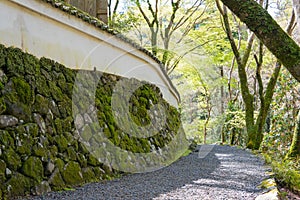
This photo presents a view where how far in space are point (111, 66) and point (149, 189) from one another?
94.9 inches

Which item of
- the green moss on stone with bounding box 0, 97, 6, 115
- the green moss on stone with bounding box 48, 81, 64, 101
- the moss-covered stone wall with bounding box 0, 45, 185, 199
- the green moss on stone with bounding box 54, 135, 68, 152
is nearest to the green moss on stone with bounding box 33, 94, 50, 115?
the moss-covered stone wall with bounding box 0, 45, 185, 199

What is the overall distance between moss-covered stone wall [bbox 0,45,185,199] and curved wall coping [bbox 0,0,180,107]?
0.52 feet

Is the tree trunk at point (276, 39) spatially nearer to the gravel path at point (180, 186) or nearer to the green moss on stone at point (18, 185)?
the gravel path at point (180, 186)

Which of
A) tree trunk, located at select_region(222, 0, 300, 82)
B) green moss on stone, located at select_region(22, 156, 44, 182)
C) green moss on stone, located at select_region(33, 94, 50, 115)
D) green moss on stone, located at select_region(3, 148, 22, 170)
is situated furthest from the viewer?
green moss on stone, located at select_region(33, 94, 50, 115)

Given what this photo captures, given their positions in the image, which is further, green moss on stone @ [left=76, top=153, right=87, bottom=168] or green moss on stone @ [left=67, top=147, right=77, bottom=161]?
green moss on stone @ [left=76, top=153, right=87, bottom=168]

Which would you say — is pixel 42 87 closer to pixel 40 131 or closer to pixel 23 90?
pixel 23 90

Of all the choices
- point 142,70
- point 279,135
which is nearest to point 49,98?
point 142,70

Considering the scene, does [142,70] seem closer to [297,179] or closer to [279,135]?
[297,179]

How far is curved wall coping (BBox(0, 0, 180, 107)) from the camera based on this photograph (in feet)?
11.7

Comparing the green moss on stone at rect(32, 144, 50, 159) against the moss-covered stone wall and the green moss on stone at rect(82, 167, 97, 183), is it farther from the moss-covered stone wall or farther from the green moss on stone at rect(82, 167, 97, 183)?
the green moss on stone at rect(82, 167, 97, 183)

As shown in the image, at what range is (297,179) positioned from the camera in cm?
491

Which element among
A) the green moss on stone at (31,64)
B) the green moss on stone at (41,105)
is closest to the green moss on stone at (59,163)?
the green moss on stone at (41,105)

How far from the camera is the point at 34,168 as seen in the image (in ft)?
10.8

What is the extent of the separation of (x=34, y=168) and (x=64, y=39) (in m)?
1.79
